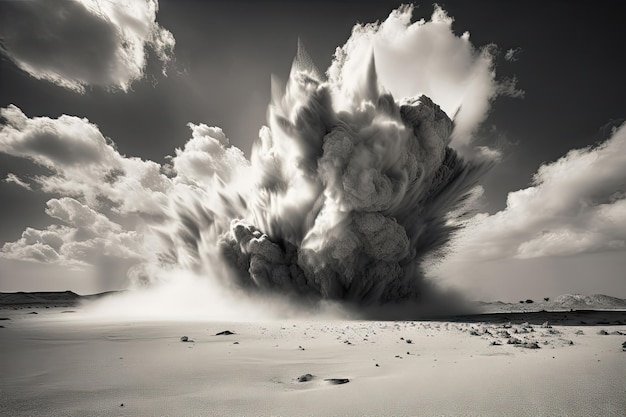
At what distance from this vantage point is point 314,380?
4.38m

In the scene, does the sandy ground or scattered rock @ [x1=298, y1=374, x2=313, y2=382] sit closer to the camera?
the sandy ground

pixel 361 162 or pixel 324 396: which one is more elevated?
pixel 361 162

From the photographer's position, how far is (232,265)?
1204 inches

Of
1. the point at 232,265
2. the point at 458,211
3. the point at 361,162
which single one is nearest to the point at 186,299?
the point at 232,265

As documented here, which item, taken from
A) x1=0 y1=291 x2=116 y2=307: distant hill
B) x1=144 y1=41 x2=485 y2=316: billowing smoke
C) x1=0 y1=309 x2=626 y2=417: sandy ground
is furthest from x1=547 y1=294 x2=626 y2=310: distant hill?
x1=0 y1=291 x2=116 y2=307: distant hill

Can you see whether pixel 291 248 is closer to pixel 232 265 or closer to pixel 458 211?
pixel 232 265

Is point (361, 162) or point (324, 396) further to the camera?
point (361, 162)

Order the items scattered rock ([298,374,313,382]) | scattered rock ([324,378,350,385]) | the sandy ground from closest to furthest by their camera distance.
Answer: the sandy ground
scattered rock ([324,378,350,385])
scattered rock ([298,374,313,382])

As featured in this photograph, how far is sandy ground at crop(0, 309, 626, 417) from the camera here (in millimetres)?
3160

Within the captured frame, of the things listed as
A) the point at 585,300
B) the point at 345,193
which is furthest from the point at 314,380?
the point at 585,300

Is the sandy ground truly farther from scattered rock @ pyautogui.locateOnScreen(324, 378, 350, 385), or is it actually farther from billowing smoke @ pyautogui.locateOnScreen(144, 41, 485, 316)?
billowing smoke @ pyautogui.locateOnScreen(144, 41, 485, 316)

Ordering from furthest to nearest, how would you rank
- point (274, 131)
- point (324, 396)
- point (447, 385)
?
point (274, 131), point (447, 385), point (324, 396)

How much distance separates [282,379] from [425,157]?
25426 mm

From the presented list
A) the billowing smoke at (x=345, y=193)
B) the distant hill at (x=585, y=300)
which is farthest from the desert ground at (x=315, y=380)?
the distant hill at (x=585, y=300)
